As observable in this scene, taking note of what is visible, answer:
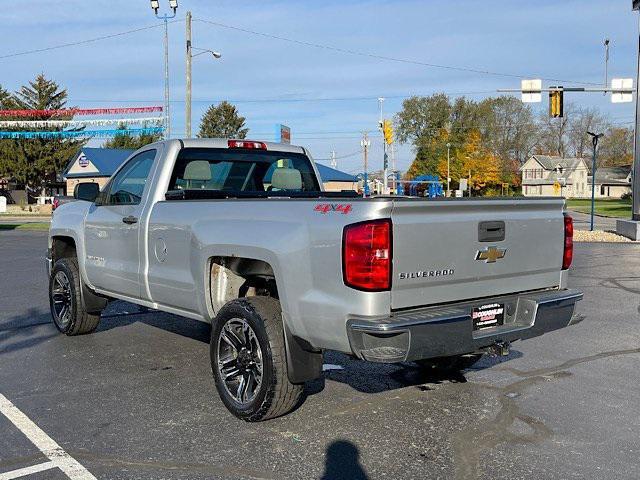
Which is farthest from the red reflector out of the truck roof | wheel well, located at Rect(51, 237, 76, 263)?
wheel well, located at Rect(51, 237, 76, 263)

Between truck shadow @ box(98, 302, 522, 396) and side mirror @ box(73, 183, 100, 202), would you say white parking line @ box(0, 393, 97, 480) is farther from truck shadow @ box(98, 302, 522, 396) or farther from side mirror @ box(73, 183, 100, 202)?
side mirror @ box(73, 183, 100, 202)

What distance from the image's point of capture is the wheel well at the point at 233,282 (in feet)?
15.8

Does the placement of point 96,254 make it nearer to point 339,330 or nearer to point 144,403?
point 144,403

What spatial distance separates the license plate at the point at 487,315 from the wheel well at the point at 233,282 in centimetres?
145

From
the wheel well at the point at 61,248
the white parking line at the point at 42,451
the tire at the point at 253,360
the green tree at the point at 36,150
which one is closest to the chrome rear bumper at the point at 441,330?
the tire at the point at 253,360

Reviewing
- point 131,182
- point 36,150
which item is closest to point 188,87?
point 131,182

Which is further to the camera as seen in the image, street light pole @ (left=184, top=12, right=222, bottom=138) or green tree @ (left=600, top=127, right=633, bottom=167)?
green tree @ (left=600, top=127, right=633, bottom=167)

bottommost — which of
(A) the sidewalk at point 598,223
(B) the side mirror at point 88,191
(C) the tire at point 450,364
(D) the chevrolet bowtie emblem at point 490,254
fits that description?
(A) the sidewalk at point 598,223

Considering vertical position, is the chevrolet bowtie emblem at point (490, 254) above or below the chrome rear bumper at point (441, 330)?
above

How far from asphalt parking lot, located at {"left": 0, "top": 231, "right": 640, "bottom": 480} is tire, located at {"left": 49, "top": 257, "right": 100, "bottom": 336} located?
15 cm

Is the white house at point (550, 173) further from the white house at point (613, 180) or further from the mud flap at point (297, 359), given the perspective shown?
the mud flap at point (297, 359)

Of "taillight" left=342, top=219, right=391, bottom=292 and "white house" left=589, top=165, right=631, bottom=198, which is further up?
"white house" left=589, top=165, right=631, bottom=198

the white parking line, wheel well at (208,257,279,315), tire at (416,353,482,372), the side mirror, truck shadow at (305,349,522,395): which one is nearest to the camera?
the white parking line

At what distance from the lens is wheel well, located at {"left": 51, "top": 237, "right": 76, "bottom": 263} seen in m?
7.41
